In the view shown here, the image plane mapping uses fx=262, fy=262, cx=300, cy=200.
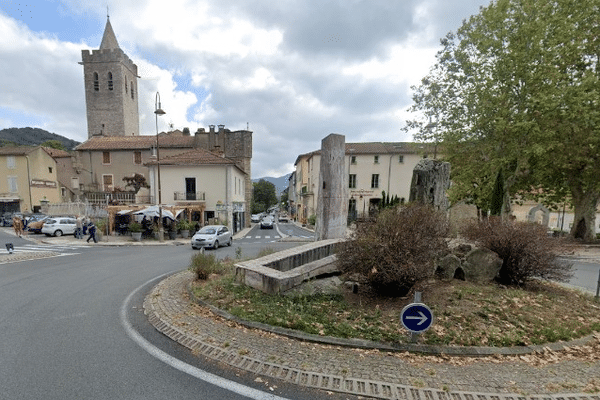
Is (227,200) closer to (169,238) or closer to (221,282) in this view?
(169,238)

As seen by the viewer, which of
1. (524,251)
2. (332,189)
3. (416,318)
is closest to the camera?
(416,318)

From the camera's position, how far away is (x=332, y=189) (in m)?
9.47

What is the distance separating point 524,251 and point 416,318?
431cm

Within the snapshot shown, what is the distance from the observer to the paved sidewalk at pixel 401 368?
10.0 ft

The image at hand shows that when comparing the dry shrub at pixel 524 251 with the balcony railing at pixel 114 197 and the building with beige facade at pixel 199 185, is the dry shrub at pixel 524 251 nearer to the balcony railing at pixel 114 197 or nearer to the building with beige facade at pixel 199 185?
the building with beige facade at pixel 199 185

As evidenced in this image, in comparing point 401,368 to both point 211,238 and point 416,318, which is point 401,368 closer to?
point 416,318

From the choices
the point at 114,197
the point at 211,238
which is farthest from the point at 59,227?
the point at 211,238

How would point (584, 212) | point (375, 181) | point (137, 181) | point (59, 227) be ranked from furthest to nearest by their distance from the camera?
point (375, 181)
point (137, 181)
point (59, 227)
point (584, 212)

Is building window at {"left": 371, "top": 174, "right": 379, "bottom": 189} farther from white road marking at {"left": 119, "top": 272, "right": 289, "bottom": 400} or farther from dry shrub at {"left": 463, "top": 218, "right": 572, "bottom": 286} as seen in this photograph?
white road marking at {"left": 119, "top": 272, "right": 289, "bottom": 400}

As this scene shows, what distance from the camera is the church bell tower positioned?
45125 millimetres

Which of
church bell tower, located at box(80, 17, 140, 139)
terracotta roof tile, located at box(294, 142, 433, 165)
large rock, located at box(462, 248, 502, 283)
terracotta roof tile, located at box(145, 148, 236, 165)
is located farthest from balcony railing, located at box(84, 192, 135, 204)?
large rock, located at box(462, 248, 502, 283)

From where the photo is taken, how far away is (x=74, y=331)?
4504 millimetres

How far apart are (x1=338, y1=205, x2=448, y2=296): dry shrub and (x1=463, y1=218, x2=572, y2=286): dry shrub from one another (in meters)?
2.12

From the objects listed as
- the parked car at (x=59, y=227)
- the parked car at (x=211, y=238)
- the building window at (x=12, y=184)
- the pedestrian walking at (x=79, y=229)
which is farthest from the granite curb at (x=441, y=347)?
the building window at (x=12, y=184)
